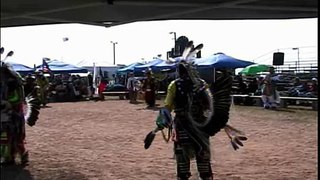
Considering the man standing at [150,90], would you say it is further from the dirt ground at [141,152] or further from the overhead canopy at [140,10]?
the overhead canopy at [140,10]

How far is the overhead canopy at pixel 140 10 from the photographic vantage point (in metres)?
5.53

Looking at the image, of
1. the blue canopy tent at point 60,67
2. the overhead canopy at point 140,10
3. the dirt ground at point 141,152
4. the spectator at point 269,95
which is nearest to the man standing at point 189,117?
the overhead canopy at point 140,10

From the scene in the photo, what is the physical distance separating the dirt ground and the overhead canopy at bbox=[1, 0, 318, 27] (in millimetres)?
1733

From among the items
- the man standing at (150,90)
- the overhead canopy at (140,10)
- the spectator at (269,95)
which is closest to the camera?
the overhead canopy at (140,10)

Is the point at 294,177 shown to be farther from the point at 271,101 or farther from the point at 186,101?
the point at 271,101

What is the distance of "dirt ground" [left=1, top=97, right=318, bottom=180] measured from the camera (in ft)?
24.8

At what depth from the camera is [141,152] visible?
9719 mm

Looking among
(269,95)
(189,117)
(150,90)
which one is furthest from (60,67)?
(189,117)

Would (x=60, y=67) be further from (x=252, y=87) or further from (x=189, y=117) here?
(x=189, y=117)

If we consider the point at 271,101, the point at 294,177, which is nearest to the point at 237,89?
the point at 271,101

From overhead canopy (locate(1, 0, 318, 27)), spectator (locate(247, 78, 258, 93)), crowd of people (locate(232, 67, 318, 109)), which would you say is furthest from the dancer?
spectator (locate(247, 78, 258, 93))

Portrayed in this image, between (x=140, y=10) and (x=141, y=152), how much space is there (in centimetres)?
414

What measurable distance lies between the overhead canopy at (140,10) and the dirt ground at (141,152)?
68.2 inches

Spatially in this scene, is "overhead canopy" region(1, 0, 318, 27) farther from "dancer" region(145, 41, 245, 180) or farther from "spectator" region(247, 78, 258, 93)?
"spectator" region(247, 78, 258, 93)
